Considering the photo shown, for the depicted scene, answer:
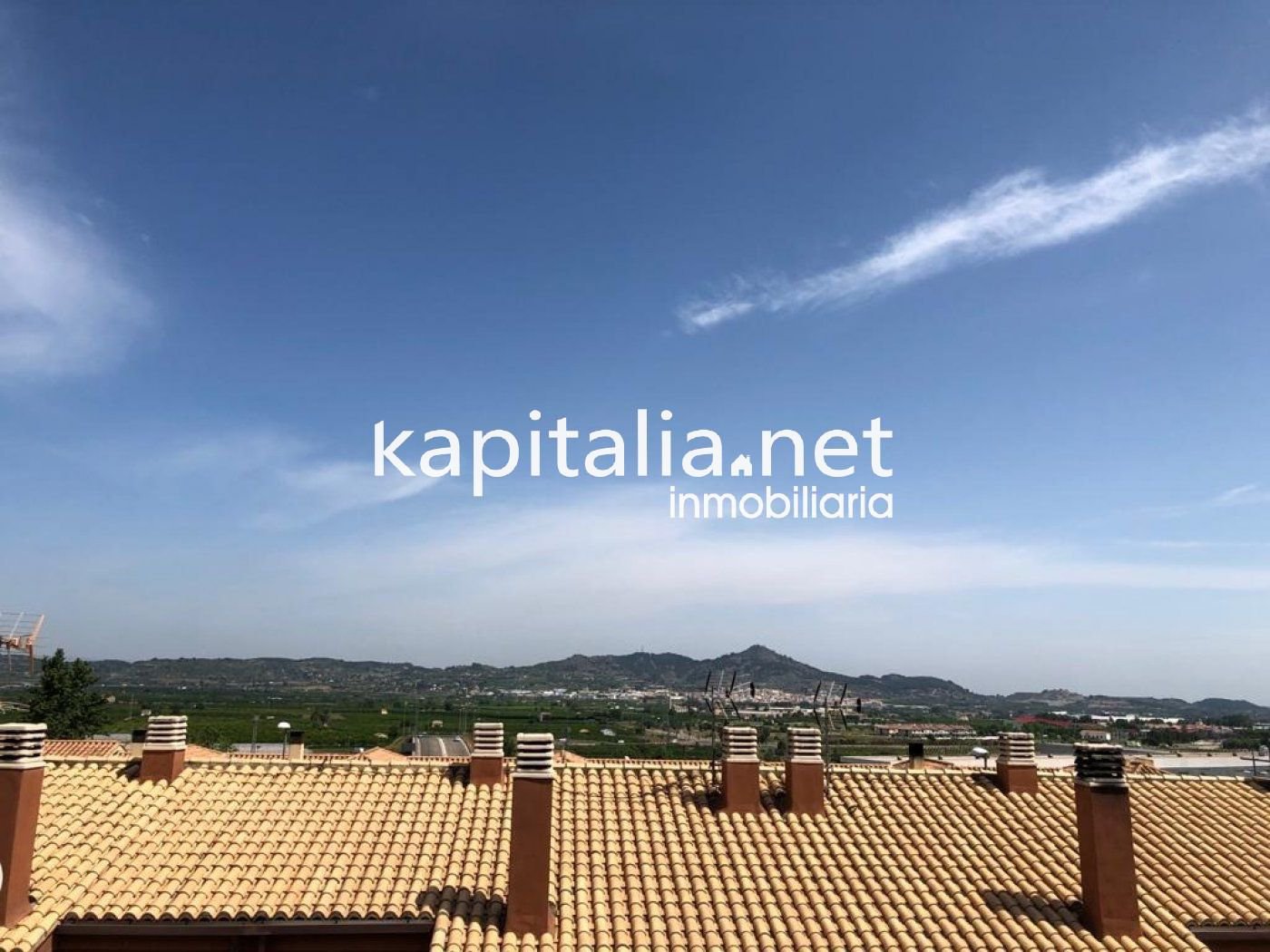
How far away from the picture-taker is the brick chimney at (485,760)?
1315 cm

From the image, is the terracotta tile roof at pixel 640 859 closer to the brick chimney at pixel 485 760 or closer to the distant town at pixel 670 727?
the brick chimney at pixel 485 760

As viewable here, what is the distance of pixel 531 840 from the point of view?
10.1 meters

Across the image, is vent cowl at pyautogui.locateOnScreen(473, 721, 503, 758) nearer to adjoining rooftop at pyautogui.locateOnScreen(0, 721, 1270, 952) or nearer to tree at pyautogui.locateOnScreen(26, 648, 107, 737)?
adjoining rooftop at pyautogui.locateOnScreen(0, 721, 1270, 952)

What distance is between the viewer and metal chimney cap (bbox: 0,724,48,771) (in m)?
10.2

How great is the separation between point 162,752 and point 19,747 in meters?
3.01

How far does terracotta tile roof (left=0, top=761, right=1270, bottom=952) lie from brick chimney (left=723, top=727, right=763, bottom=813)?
215mm

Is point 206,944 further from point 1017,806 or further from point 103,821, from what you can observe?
point 1017,806

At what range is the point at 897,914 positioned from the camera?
10.5 metres

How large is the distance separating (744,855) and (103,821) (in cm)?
807

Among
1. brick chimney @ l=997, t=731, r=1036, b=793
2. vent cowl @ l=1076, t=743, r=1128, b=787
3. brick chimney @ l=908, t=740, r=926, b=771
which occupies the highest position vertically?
vent cowl @ l=1076, t=743, r=1128, b=787

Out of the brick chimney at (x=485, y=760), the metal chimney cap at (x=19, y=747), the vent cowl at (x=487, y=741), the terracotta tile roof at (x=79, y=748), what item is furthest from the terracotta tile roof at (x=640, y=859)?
the terracotta tile roof at (x=79, y=748)

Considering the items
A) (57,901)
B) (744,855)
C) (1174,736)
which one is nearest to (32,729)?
(57,901)

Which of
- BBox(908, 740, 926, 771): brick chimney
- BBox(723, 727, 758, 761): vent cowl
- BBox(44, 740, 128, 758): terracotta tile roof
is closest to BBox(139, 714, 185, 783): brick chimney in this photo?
BBox(723, 727, 758, 761): vent cowl

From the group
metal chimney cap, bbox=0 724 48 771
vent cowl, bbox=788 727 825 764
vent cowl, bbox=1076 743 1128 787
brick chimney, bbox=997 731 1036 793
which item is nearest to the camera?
metal chimney cap, bbox=0 724 48 771
